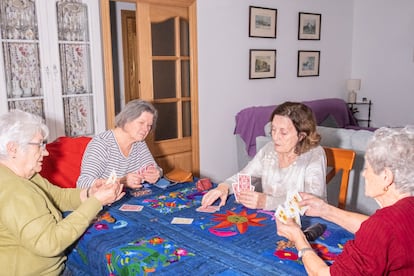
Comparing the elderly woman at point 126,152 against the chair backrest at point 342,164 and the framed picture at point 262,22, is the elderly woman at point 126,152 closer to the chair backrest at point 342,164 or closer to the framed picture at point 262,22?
the chair backrest at point 342,164

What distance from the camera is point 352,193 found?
2889 mm

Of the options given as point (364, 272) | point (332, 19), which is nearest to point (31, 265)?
point (364, 272)

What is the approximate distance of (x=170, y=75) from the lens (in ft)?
13.4

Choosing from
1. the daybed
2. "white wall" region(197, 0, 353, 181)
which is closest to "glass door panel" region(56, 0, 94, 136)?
"white wall" region(197, 0, 353, 181)

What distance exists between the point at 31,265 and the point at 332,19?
525cm

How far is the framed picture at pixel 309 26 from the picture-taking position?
17.0 feet

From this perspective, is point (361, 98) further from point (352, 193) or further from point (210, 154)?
point (352, 193)

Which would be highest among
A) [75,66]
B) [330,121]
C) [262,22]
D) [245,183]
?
[262,22]

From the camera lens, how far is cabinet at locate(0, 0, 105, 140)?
116 inches

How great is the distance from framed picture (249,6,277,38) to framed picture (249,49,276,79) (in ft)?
0.66

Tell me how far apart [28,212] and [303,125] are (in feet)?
4.35

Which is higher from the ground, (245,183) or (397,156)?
(397,156)

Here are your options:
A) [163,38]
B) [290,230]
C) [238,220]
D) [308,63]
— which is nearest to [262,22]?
[308,63]

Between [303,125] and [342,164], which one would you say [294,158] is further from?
[342,164]
